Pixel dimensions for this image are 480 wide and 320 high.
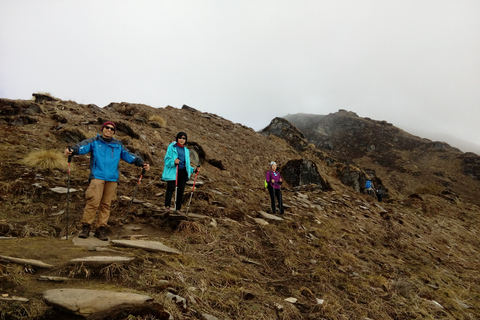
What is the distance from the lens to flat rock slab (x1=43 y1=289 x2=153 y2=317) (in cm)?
266

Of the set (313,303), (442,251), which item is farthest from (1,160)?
(442,251)

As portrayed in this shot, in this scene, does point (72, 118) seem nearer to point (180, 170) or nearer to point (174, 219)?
point (180, 170)

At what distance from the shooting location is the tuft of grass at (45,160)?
858 cm

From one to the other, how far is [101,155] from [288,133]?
33608mm

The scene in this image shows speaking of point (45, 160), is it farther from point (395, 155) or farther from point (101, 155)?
point (395, 155)

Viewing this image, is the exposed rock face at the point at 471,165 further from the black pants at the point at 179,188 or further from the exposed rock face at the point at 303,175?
the black pants at the point at 179,188

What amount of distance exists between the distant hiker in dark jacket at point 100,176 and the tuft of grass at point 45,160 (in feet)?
14.4

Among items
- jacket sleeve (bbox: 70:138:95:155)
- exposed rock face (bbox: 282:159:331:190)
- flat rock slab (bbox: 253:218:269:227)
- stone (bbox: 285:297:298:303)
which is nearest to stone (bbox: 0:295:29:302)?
jacket sleeve (bbox: 70:138:95:155)

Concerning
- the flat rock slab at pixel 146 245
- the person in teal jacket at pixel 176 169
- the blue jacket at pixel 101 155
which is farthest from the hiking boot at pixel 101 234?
the person in teal jacket at pixel 176 169


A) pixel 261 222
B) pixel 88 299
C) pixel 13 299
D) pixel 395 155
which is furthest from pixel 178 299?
pixel 395 155

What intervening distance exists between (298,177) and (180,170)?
1242cm

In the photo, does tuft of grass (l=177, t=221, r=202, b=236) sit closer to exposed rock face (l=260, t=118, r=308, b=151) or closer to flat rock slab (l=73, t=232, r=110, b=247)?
flat rock slab (l=73, t=232, r=110, b=247)

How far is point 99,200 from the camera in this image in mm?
5465

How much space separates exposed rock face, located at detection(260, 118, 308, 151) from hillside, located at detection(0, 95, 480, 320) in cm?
1998
